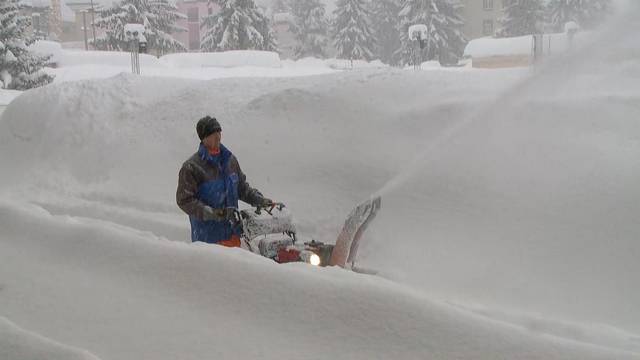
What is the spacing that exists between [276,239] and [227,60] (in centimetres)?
2194

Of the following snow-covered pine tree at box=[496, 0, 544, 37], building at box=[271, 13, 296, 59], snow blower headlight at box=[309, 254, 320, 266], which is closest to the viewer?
snow blower headlight at box=[309, 254, 320, 266]

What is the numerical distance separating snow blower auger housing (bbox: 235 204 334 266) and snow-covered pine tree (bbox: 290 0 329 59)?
37.3 metres

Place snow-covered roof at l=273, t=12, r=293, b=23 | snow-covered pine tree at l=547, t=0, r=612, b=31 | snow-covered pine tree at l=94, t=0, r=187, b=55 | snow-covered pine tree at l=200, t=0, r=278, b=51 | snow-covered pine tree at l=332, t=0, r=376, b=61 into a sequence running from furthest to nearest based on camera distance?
snow-covered roof at l=273, t=12, r=293, b=23, snow-covered pine tree at l=332, t=0, r=376, b=61, snow-covered pine tree at l=200, t=0, r=278, b=51, snow-covered pine tree at l=94, t=0, r=187, b=55, snow-covered pine tree at l=547, t=0, r=612, b=31

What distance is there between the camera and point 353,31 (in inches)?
1494

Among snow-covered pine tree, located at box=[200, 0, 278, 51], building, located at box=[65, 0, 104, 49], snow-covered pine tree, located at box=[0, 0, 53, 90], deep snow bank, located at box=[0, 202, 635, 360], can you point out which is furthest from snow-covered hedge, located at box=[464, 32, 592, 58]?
deep snow bank, located at box=[0, 202, 635, 360]

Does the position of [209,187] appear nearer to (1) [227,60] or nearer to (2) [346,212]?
(2) [346,212]

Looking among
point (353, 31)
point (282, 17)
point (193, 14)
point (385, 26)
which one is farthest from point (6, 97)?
point (193, 14)

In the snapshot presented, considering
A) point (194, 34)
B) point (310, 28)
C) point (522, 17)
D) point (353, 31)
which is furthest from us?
point (194, 34)

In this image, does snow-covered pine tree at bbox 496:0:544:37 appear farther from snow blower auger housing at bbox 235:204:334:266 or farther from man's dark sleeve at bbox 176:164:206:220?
man's dark sleeve at bbox 176:164:206:220

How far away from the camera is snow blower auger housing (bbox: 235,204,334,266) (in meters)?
4.02

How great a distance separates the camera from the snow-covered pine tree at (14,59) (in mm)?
22000

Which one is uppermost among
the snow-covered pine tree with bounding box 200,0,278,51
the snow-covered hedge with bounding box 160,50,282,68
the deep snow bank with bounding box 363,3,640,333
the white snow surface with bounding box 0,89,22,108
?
the snow-covered pine tree with bounding box 200,0,278,51

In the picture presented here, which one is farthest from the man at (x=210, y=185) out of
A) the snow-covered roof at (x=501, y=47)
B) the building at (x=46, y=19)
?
the building at (x=46, y=19)

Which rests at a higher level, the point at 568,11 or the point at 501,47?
the point at 568,11
